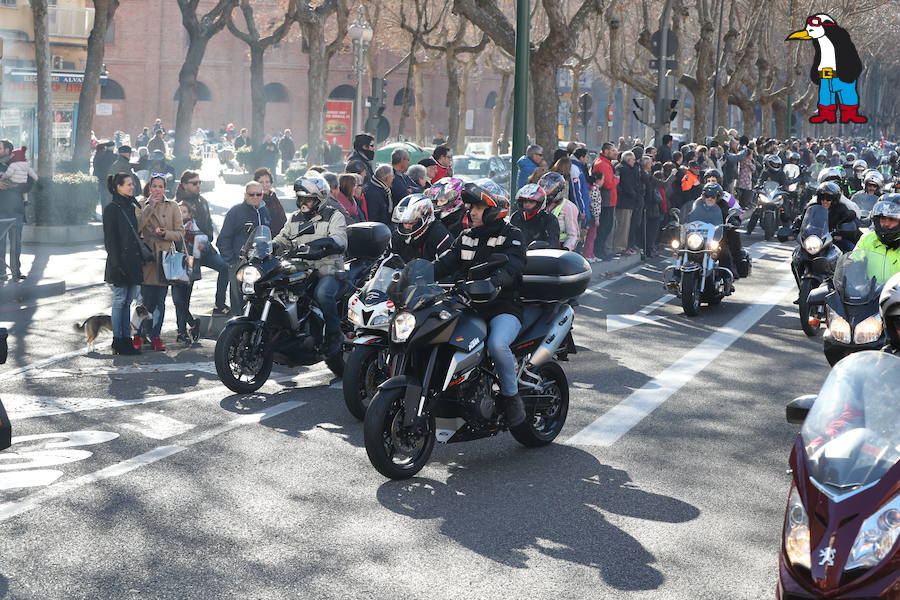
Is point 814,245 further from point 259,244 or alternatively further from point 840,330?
point 259,244

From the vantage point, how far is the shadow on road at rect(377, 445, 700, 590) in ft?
21.0

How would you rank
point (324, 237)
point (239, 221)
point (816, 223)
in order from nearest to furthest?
1. point (324, 237)
2. point (239, 221)
3. point (816, 223)

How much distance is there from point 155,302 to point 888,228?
6560 millimetres

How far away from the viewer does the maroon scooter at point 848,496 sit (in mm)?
4336

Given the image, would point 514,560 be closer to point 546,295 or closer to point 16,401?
point 546,295

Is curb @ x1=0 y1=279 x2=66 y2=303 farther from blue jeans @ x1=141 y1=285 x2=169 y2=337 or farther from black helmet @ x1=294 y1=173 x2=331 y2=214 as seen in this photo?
black helmet @ x1=294 y1=173 x2=331 y2=214

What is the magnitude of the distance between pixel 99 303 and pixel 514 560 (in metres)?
10.3

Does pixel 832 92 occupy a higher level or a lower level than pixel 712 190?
higher

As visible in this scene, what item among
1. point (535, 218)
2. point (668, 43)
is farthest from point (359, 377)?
point (668, 43)

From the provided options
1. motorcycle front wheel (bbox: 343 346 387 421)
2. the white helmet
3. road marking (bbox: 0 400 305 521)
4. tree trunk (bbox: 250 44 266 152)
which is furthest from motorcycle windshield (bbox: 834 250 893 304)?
tree trunk (bbox: 250 44 266 152)

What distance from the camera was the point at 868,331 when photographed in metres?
8.14

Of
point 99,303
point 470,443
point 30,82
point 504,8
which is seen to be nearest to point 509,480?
point 470,443

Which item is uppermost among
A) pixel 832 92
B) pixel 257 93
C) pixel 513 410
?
pixel 832 92

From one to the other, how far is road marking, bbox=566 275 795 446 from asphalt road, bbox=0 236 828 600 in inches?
1.4
